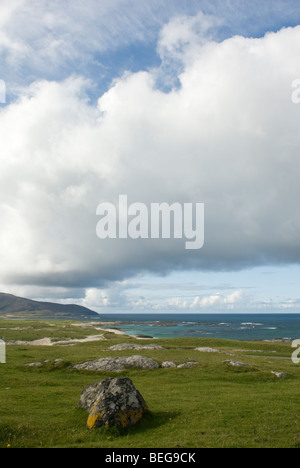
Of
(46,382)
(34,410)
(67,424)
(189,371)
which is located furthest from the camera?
(189,371)

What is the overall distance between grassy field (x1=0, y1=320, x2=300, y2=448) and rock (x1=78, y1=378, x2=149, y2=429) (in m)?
0.59

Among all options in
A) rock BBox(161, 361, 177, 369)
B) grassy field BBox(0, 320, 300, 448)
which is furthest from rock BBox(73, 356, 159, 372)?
grassy field BBox(0, 320, 300, 448)

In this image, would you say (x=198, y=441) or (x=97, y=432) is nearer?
(x=198, y=441)

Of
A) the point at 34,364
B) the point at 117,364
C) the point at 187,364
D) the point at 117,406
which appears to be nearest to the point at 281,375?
the point at 187,364

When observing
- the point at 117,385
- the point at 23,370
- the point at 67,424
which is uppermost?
the point at 117,385

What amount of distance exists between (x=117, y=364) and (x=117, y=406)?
2663 cm

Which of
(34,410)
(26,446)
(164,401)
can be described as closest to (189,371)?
(164,401)

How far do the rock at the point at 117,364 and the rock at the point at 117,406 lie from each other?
23.0 meters

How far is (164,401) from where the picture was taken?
28.8 meters

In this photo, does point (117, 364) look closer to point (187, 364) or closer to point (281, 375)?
point (187, 364)

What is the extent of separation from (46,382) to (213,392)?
19782mm
